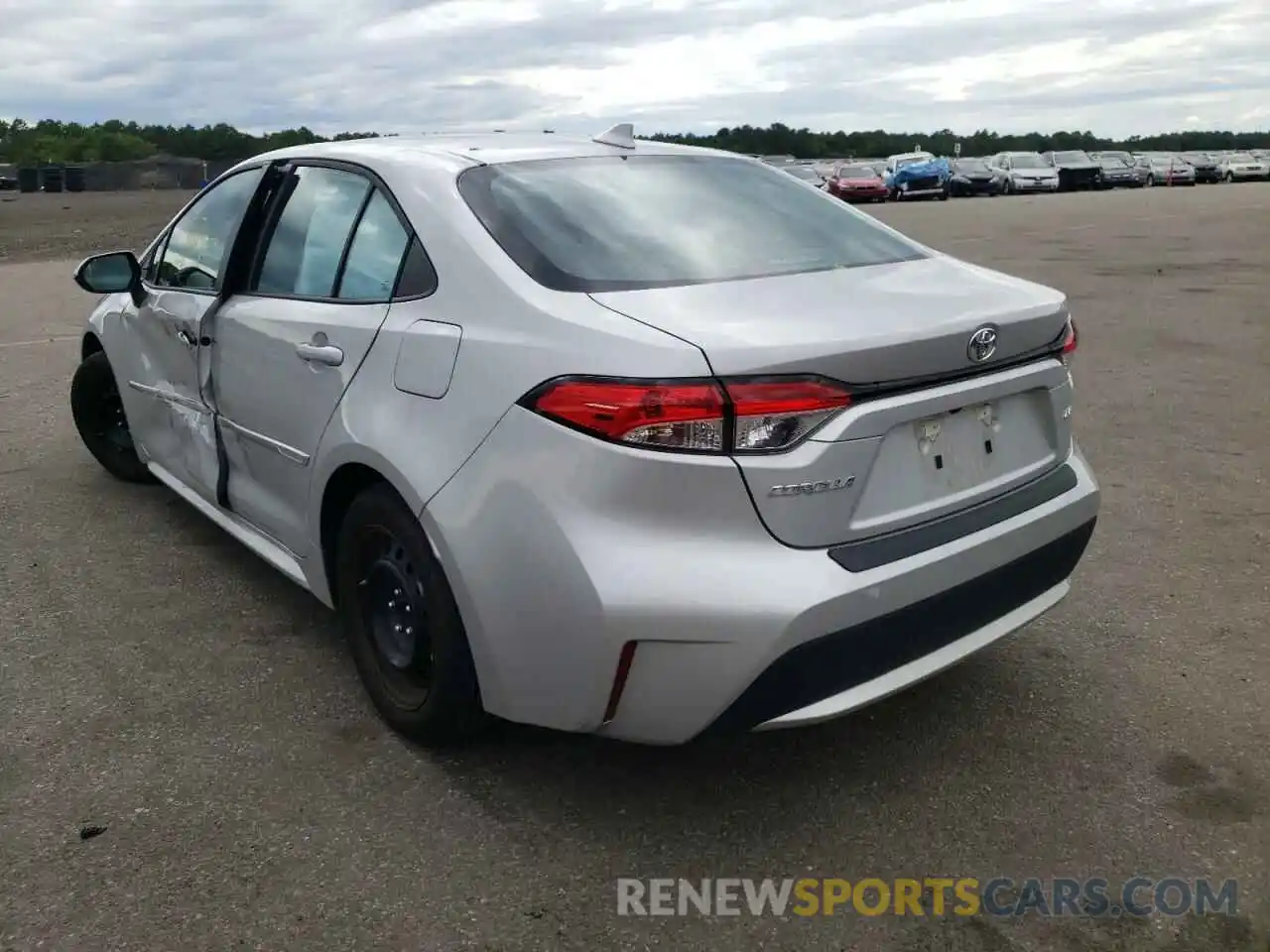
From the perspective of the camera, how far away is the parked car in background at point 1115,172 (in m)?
44.7

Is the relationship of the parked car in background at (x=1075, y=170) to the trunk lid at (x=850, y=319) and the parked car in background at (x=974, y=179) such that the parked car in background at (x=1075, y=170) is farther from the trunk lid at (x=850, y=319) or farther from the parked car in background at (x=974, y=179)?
the trunk lid at (x=850, y=319)

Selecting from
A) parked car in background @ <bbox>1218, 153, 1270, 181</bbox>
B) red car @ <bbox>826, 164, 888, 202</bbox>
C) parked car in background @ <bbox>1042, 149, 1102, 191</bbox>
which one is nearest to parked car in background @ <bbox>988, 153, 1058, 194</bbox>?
parked car in background @ <bbox>1042, 149, 1102, 191</bbox>

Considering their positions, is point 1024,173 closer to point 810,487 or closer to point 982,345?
point 982,345

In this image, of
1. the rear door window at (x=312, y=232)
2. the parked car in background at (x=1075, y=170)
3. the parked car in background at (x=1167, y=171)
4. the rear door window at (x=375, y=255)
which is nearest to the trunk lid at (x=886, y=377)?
the rear door window at (x=375, y=255)

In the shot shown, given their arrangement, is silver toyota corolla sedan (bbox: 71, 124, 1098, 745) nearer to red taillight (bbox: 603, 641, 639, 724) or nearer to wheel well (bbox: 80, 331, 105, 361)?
red taillight (bbox: 603, 641, 639, 724)

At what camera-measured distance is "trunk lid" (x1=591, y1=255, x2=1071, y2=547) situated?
236 centimetres

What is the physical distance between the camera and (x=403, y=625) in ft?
9.99

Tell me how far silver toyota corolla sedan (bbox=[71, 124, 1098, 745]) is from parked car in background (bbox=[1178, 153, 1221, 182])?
52.5 m

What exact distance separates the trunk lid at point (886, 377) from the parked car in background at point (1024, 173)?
41.7m

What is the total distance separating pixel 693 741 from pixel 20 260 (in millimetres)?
19000

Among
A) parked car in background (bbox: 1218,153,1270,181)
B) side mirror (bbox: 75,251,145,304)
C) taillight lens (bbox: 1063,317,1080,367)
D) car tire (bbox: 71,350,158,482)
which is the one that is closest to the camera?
taillight lens (bbox: 1063,317,1080,367)

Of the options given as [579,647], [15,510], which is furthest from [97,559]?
[579,647]

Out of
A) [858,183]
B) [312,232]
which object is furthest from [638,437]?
[858,183]

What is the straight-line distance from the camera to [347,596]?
3.22 meters
